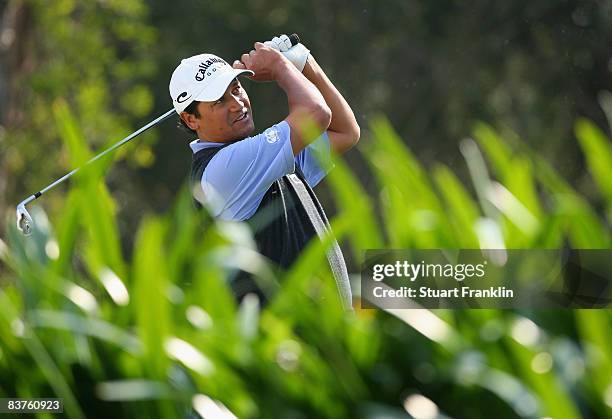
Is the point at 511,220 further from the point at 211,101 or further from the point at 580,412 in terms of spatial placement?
the point at 211,101

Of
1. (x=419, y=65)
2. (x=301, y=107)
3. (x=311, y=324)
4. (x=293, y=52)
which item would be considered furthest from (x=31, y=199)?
(x=419, y=65)

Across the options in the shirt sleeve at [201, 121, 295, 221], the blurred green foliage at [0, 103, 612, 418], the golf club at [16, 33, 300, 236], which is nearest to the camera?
the blurred green foliage at [0, 103, 612, 418]

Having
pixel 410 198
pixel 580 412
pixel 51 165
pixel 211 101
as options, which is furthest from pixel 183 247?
pixel 51 165

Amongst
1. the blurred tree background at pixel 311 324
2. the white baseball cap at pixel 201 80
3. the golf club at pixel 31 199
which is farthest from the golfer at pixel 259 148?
the blurred tree background at pixel 311 324

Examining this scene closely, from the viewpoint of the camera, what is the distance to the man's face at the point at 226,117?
13.5 feet

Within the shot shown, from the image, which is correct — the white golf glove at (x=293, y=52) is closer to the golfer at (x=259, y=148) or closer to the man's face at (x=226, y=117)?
the golfer at (x=259, y=148)

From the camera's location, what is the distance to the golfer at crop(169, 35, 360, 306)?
12.6ft

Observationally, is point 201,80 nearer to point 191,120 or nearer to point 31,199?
point 191,120

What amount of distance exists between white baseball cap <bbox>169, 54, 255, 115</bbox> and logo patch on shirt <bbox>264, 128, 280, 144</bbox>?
0.60ft

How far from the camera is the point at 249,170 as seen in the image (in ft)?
13.0

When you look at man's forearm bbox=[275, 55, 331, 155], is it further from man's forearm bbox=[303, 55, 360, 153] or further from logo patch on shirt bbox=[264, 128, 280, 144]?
man's forearm bbox=[303, 55, 360, 153]

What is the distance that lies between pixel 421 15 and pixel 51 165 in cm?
881

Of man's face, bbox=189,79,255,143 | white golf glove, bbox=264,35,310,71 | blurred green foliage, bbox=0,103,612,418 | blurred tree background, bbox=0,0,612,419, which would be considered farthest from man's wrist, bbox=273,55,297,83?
blurred green foliage, bbox=0,103,612,418

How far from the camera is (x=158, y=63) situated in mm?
21438
